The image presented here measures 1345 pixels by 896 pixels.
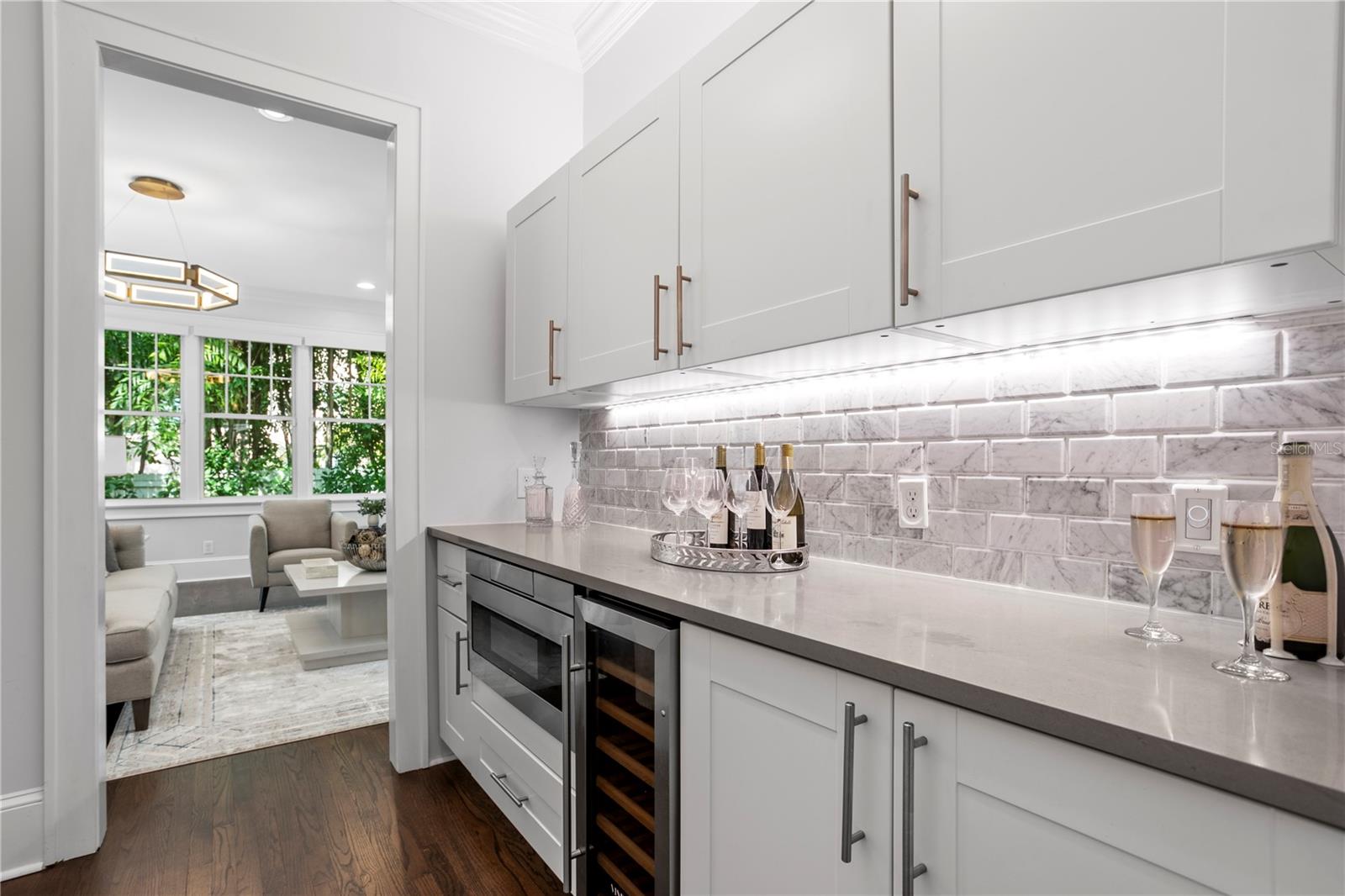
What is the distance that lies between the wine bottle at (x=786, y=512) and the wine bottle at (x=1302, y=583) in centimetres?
88

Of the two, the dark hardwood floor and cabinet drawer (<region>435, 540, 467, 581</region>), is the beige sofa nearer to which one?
the dark hardwood floor

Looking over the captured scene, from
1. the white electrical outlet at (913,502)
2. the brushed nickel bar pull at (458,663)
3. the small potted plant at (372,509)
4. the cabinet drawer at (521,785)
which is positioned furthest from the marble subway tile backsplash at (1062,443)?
the small potted plant at (372,509)

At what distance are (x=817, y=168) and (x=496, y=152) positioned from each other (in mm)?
1976

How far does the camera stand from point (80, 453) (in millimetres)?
2061

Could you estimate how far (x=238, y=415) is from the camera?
675 centimetres

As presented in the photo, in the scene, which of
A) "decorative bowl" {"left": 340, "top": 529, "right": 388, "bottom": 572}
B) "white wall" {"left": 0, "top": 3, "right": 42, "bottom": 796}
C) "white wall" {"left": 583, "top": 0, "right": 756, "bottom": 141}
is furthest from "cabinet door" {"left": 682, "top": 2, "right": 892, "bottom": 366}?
"decorative bowl" {"left": 340, "top": 529, "right": 388, "bottom": 572}

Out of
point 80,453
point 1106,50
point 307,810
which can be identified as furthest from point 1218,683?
point 80,453

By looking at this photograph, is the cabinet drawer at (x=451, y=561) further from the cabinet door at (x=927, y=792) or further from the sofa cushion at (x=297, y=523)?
the sofa cushion at (x=297, y=523)

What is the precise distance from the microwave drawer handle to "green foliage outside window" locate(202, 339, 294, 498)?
6.04 metres

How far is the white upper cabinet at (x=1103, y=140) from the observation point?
76cm

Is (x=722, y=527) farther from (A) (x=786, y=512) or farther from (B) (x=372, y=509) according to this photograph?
(B) (x=372, y=509)

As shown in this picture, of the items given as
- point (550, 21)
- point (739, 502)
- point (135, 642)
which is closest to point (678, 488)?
point (739, 502)

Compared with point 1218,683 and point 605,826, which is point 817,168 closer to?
point 1218,683

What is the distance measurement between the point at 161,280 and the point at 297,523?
2594mm
